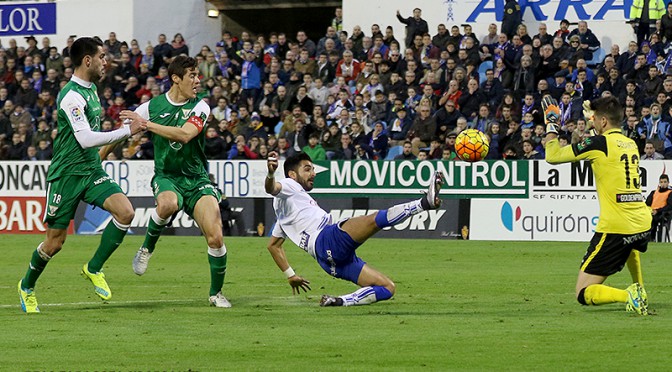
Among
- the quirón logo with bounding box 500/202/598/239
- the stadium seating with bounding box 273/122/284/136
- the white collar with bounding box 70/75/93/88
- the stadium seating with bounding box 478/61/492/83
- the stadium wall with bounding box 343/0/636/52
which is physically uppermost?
the stadium wall with bounding box 343/0/636/52

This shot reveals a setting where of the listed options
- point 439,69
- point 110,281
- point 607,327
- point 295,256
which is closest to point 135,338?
point 607,327

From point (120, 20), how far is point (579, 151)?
28.8m

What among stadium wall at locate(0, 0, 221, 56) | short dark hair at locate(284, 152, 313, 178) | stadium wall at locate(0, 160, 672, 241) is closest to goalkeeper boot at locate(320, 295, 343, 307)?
short dark hair at locate(284, 152, 313, 178)

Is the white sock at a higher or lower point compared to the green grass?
higher

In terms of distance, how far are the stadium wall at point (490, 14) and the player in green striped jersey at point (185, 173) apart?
20.5 m

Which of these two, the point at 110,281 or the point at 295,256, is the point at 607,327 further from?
the point at 295,256

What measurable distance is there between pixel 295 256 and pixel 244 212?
6.50m

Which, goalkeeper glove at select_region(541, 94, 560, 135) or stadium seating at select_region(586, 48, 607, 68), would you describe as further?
stadium seating at select_region(586, 48, 607, 68)

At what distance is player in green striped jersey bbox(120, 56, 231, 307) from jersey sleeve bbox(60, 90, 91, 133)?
0.69 metres

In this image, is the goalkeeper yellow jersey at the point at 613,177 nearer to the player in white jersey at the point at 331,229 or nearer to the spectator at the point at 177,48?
the player in white jersey at the point at 331,229

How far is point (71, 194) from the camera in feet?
40.1

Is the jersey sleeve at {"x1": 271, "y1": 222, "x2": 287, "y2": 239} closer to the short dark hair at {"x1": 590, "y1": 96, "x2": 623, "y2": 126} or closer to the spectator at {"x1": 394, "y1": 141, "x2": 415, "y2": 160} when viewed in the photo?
the short dark hair at {"x1": 590, "y1": 96, "x2": 623, "y2": 126}

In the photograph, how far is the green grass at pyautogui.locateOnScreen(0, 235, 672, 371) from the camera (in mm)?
8703

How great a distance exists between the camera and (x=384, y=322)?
432 inches
